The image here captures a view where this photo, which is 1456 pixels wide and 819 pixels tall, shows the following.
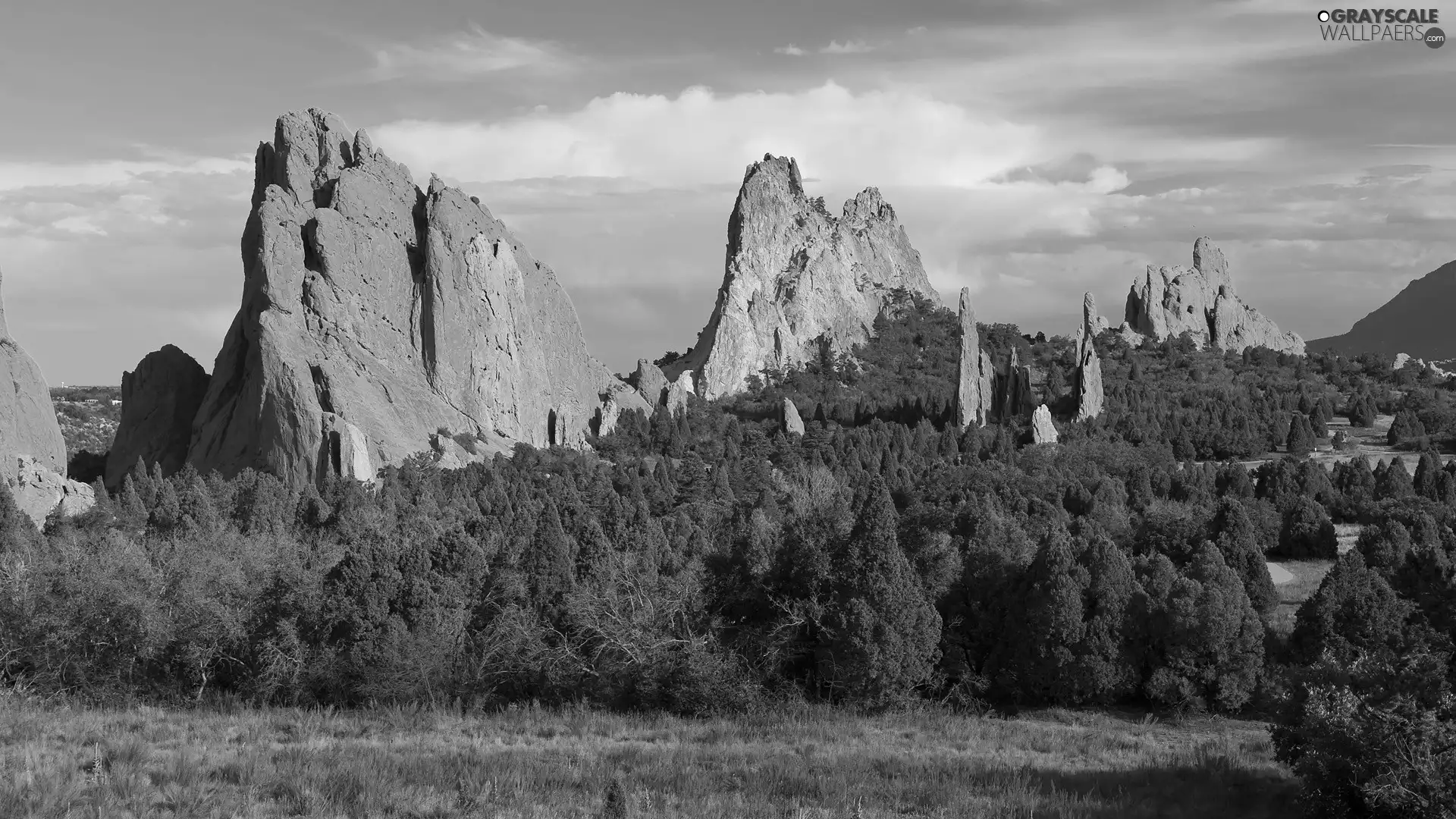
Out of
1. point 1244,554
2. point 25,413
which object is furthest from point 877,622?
point 25,413

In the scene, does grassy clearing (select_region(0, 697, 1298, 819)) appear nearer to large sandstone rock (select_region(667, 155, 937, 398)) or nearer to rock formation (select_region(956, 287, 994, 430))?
rock formation (select_region(956, 287, 994, 430))

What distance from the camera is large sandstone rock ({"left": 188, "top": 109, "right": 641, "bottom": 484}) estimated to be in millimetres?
79375

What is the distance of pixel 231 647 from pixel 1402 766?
81.5 ft

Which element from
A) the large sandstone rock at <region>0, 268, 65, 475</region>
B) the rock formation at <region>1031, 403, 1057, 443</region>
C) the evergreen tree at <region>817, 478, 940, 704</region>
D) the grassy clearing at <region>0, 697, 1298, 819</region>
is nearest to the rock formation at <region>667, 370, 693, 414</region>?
the rock formation at <region>1031, 403, 1057, 443</region>

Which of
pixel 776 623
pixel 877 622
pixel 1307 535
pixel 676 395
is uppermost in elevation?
pixel 676 395

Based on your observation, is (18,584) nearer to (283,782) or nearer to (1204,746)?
(283,782)

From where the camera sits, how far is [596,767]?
59.8ft

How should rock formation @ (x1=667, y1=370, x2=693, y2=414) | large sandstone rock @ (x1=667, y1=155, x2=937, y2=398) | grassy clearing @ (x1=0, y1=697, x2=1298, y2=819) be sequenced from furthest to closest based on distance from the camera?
large sandstone rock @ (x1=667, y1=155, x2=937, y2=398) → rock formation @ (x1=667, y1=370, x2=693, y2=414) → grassy clearing @ (x1=0, y1=697, x2=1298, y2=819)

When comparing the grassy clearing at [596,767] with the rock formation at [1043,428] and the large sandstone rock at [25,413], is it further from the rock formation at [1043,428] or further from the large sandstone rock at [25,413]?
the rock formation at [1043,428]

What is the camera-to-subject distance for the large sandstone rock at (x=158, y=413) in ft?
284

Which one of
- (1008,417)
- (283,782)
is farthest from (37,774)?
(1008,417)

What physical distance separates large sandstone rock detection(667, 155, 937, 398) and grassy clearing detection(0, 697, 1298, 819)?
343 feet

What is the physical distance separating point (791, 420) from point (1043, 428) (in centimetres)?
2277

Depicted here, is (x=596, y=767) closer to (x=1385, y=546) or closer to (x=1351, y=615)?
(x=1351, y=615)
